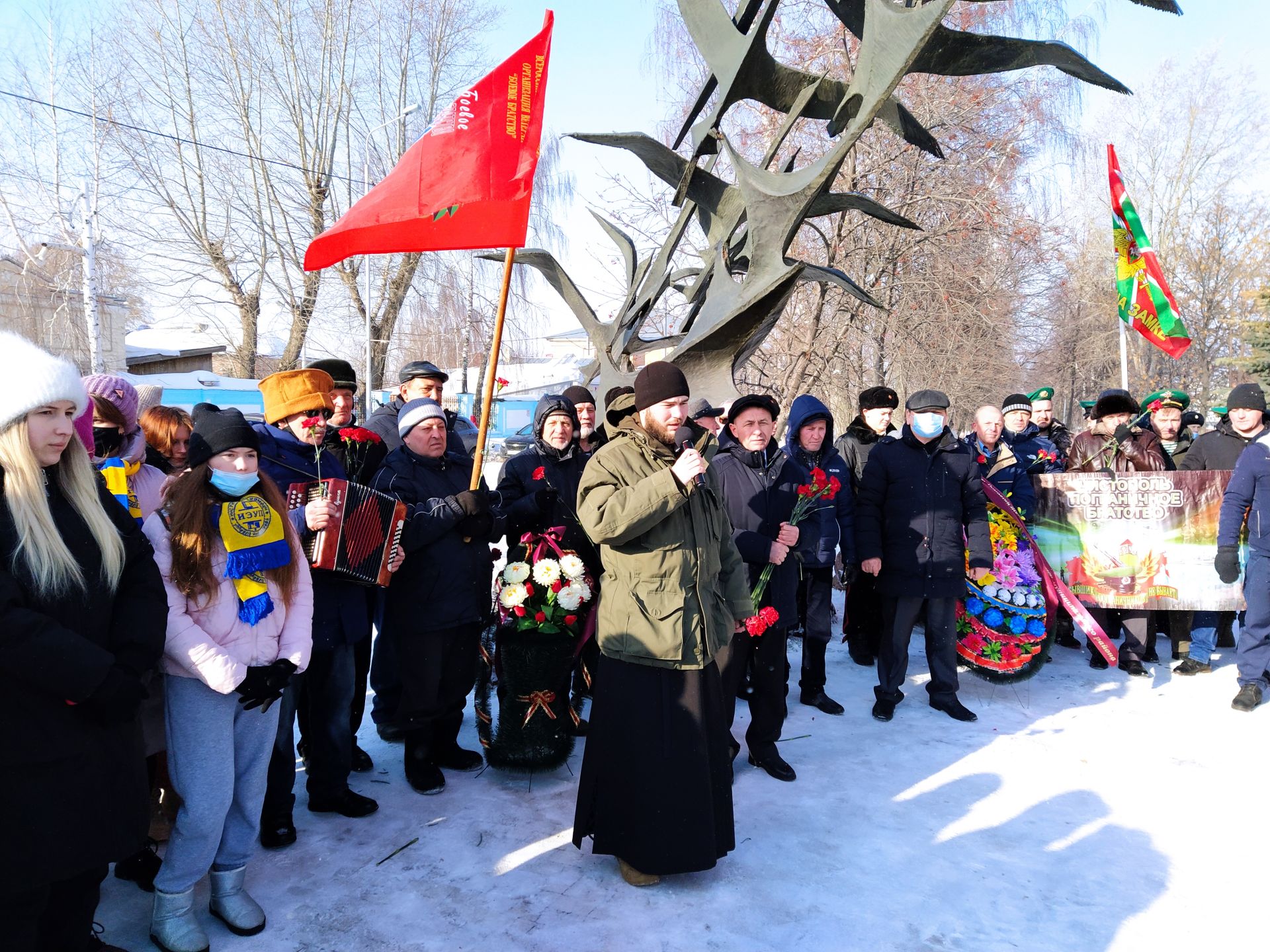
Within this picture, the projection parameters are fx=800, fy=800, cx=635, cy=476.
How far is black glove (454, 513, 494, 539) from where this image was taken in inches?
149

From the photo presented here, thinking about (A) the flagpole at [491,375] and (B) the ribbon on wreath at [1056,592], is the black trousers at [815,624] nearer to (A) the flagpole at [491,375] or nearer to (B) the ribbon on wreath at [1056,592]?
(B) the ribbon on wreath at [1056,592]

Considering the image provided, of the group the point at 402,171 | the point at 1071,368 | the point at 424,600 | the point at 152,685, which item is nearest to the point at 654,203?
the point at 402,171

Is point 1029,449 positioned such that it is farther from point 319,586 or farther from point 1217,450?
point 319,586

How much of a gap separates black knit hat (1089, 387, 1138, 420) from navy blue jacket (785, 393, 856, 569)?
2499mm

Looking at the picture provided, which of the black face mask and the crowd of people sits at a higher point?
the black face mask

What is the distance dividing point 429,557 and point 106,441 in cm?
141

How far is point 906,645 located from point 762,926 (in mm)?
2536

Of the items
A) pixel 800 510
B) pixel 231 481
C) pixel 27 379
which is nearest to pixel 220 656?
pixel 231 481

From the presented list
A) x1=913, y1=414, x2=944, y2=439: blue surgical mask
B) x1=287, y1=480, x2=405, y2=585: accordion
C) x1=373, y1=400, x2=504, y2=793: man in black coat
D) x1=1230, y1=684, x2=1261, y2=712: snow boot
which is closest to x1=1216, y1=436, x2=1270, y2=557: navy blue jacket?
x1=1230, y1=684, x2=1261, y2=712: snow boot

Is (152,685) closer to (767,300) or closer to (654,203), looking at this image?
(767,300)

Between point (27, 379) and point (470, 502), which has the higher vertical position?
point (27, 379)

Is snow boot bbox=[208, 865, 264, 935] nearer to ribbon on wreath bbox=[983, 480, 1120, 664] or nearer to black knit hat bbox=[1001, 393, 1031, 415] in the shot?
ribbon on wreath bbox=[983, 480, 1120, 664]

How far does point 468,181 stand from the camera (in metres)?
3.87

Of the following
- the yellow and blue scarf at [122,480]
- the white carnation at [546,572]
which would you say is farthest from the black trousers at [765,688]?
the yellow and blue scarf at [122,480]
